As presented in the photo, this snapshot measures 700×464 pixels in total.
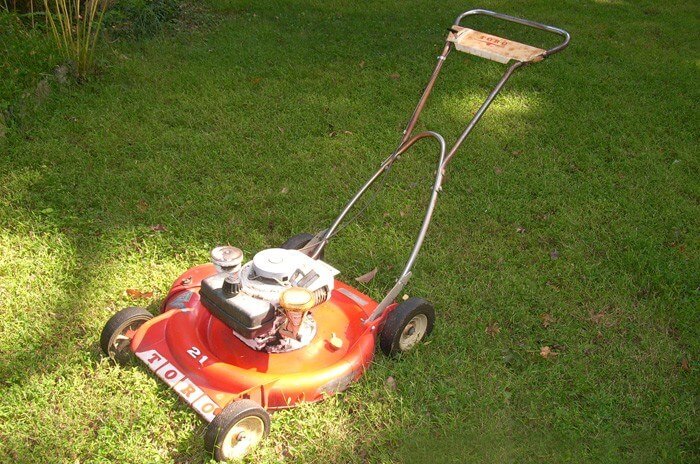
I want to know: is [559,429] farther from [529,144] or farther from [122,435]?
[529,144]

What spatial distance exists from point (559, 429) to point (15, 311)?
2.60m

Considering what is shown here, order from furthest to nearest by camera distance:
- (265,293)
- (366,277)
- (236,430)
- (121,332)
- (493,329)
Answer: (366,277), (493,329), (121,332), (265,293), (236,430)

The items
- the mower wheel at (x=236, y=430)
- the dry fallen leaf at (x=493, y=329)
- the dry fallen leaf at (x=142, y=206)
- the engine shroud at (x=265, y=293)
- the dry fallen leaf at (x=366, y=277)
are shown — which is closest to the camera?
the mower wheel at (x=236, y=430)

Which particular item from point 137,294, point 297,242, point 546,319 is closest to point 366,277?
point 297,242

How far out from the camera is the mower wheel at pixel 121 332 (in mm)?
2918

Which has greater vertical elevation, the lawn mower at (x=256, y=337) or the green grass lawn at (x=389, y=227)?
the lawn mower at (x=256, y=337)

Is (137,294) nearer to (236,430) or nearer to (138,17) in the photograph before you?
(236,430)

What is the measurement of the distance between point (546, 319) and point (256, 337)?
1612 mm

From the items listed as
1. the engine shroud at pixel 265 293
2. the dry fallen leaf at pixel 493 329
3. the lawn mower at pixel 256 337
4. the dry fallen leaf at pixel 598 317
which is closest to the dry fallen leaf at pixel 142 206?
the lawn mower at pixel 256 337

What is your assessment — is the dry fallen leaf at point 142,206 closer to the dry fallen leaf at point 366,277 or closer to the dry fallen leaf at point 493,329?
the dry fallen leaf at point 366,277

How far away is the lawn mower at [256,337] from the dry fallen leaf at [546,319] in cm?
67

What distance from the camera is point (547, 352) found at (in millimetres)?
3297

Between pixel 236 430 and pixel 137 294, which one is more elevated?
pixel 236 430

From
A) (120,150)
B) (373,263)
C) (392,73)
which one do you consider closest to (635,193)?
(373,263)
